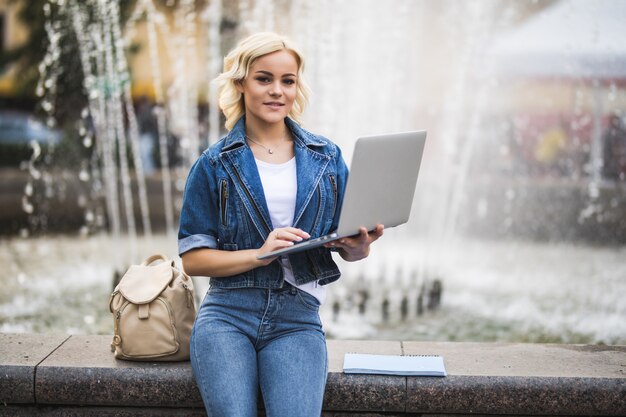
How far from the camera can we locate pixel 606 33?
980cm

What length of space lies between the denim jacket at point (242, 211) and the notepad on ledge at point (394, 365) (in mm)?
347

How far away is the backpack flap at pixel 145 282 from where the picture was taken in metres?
2.93

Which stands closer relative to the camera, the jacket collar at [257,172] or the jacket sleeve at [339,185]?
the jacket collar at [257,172]

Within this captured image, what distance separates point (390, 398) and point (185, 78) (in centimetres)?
1603

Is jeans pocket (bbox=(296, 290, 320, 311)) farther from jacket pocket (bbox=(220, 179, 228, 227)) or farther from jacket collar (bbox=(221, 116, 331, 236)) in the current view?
jacket pocket (bbox=(220, 179, 228, 227))

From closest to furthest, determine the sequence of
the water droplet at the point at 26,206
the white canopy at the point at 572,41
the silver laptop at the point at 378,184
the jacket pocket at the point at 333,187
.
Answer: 1. the silver laptop at the point at 378,184
2. the jacket pocket at the point at 333,187
3. the white canopy at the point at 572,41
4. the water droplet at the point at 26,206

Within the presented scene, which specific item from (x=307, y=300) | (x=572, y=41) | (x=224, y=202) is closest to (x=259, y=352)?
(x=307, y=300)

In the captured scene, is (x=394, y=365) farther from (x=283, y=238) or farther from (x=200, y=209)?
(x=200, y=209)

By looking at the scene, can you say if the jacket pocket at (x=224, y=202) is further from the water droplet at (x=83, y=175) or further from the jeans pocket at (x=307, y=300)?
the water droplet at (x=83, y=175)

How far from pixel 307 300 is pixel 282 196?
0.34m

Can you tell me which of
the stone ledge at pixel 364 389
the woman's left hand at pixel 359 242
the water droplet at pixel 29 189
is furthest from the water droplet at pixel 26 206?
the woman's left hand at pixel 359 242

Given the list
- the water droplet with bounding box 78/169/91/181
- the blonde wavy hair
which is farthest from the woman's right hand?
the water droplet with bounding box 78/169/91/181

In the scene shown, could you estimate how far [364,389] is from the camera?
9.67 feet

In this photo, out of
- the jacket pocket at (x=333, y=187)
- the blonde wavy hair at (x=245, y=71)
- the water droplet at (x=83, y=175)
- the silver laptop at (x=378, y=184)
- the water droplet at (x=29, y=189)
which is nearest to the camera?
the silver laptop at (x=378, y=184)
